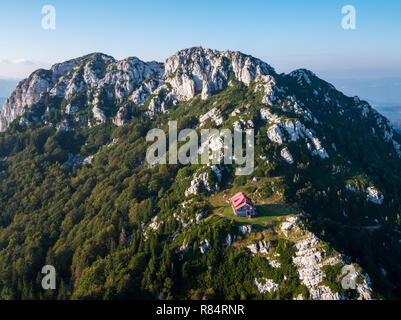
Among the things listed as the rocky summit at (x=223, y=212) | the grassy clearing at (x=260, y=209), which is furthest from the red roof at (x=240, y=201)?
the rocky summit at (x=223, y=212)

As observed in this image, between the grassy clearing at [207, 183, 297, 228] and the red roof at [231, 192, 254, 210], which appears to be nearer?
the grassy clearing at [207, 183, 297, 228]

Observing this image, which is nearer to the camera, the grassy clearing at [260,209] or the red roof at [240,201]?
the grassy clearing at [260,209]

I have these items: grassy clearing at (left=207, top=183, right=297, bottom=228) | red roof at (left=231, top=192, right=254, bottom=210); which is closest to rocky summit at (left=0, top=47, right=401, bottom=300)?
grassy clearing at (left=207, top=183, right=297, bottom=228)

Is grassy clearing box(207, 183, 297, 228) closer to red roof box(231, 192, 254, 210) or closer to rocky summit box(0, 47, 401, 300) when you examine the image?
rocky summit box(0, 47, 401, 300)

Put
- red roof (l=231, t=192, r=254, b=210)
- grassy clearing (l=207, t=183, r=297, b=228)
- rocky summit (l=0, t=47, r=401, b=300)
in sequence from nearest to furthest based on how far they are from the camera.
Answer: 1. rocky summit (l=0, t=47, r=401, b=300)
2. grassy clearing (l=207, t=183, r=297, b=228)
3. red roof (l=231, t=192, r=254, b=210)

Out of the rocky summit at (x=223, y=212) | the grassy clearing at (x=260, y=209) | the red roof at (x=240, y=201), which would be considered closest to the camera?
the rocky summit at (x=223, y=212)

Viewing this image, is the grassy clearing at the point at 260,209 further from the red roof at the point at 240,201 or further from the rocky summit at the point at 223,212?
the red roof at the point at 240,201
